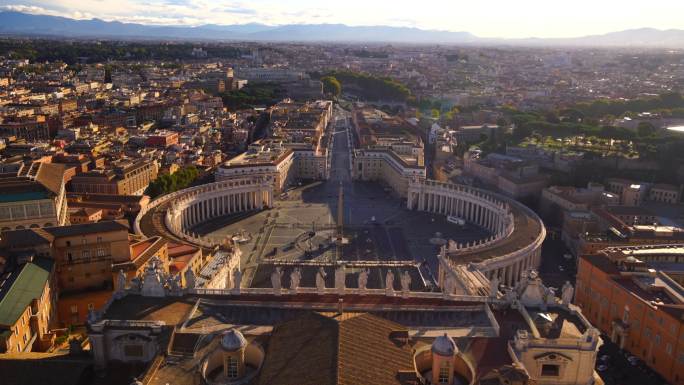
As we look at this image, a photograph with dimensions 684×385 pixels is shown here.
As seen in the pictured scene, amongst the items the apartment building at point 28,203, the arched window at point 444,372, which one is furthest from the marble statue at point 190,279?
the apartment building at point 28,203

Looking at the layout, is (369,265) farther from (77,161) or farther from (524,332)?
(77,161)

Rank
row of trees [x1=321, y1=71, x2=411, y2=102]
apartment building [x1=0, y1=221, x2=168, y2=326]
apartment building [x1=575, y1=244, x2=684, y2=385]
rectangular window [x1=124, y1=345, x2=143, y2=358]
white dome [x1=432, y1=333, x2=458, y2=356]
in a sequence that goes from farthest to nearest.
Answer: row of trees [x1=321, y1=71, x2=411, y2=102], apartment building [x1=0, y1=221, x2=168, y2=326], apartment building [x1=575, y1=244, x2=684, y2=385], rectangular window [x1=124, y1=345, x2=143, y2=358], white dome [x1=432, y1=333, x2=458, y2=356]

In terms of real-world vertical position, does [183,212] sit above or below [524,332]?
below

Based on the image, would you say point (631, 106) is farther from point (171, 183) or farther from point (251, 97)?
point (171, 183)

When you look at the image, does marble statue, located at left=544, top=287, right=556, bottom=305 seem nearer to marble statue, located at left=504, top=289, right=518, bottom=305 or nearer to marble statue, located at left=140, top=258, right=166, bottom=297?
marble statue, located at left=504, top=289, right=518, bottom=305

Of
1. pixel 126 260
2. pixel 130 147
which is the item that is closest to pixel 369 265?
pixel 126 260

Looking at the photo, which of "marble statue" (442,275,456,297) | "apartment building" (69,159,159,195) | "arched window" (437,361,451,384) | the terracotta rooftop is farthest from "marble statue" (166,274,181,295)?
"apartment building" (69,159,159,195)

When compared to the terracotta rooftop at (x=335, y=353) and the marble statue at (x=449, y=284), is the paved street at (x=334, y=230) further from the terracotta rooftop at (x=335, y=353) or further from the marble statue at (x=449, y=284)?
the terracotta rooftop at (x=335, y=353)
